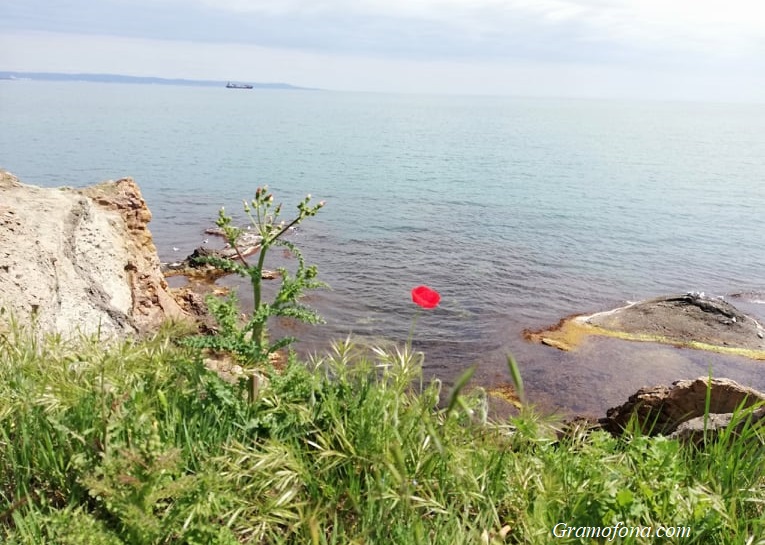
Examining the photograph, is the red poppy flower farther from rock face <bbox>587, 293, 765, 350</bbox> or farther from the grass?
rock face <bbox>587, 293, 765, 350</bbox>

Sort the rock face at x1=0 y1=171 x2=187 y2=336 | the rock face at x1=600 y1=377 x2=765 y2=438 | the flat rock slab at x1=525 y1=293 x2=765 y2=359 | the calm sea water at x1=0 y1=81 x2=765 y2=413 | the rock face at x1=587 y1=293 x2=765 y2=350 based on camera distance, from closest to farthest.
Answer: the rock face at x1=0 y1=171 x2=187 y2=336, the rock face at x1=600 y1=377 x2=765 y2=438, the calm sea water at x1=0 y1=81 x2=765 y2=413, the flat rock slab at x1=525 y1=293 x2=765 y2=359, the rock face at x1=587 y1=293 x2=765 y2=350

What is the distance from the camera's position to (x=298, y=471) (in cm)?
328

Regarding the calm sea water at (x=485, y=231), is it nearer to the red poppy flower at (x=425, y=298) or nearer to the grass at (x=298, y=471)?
the grass at (x=298, y=471)

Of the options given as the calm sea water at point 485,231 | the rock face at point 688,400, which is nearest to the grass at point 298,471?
→ the rock face at point 688,400

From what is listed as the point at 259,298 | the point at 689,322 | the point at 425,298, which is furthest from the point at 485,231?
the point at 259,298

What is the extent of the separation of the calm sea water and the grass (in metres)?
6.62

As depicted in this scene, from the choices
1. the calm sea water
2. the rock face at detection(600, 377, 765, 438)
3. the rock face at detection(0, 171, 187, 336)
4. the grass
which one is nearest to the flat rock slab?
the calm sea water

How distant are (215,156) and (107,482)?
135ft

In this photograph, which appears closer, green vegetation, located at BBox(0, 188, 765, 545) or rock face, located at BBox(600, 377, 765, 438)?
green vegetation, located at BBox(0, 188, 765, 545)

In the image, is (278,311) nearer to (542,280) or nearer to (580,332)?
(580,332)

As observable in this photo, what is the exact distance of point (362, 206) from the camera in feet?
86.8

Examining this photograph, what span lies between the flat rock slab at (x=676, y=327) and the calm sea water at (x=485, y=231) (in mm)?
526

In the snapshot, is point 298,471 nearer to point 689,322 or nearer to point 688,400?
point 688,400

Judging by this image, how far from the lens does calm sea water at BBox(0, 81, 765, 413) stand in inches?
468
